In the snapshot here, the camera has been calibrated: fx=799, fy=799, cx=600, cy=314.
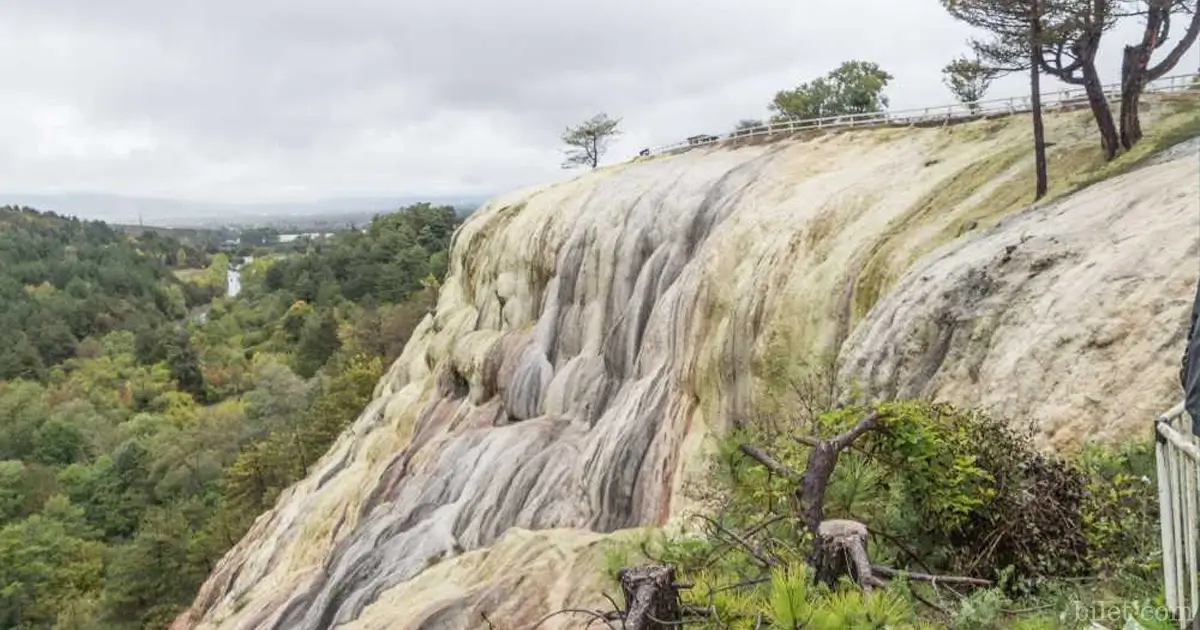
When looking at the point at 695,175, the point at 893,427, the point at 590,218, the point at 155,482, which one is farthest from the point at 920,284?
the point at 155,482

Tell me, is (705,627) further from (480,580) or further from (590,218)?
(590,218)

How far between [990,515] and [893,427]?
0.96 meters

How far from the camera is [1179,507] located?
159 inches

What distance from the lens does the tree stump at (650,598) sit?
12.2ft

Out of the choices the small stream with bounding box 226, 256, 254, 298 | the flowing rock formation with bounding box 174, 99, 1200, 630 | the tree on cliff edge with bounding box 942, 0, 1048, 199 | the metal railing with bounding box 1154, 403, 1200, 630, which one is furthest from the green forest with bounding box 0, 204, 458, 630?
the metal railing with bounding box 1154, 403, 1200, 630

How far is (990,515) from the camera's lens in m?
6.01

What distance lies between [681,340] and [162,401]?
79376mm

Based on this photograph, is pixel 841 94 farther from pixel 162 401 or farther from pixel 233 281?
pixel 233 281

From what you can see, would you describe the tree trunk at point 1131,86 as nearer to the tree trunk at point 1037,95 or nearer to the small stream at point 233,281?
the tree trunk at point 1037,95

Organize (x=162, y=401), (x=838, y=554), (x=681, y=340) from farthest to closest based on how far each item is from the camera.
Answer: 1. (x=162, y=401)
2. (x=681, y=340)
3. (x=838, y=554)

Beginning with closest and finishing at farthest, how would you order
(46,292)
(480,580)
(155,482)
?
(480,580)
(155,482)
(46,292)

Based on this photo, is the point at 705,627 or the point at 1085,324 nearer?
the point at 705,627

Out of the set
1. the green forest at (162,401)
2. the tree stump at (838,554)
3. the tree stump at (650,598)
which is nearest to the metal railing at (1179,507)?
the tree stump at (838,554)

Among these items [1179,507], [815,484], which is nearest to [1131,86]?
[1179,507]
